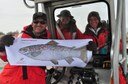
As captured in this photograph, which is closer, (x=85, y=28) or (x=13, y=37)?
(x=13, y=37)

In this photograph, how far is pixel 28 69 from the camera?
181 inches

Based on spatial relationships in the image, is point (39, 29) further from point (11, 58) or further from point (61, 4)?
point (61, 4)

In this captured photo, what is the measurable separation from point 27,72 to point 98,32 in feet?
4.12

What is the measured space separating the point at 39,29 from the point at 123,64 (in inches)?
52.0

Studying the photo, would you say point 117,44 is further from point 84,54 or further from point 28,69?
point 28,69

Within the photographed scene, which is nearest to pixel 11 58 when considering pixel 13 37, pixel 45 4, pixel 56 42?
pixel 13 37

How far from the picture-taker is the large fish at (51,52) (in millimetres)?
4754

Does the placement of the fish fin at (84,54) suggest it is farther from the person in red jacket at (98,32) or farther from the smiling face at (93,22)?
the smiling face at (93,22)

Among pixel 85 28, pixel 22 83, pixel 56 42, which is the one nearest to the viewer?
pixel 22 83

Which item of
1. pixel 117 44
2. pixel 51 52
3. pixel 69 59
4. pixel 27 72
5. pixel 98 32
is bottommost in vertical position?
pixel 27 72

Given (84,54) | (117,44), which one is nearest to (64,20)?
(84,54)

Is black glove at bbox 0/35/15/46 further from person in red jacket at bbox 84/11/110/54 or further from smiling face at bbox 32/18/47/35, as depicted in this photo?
person in red jacket at bbox 84/11/110/54

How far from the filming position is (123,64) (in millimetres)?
4930

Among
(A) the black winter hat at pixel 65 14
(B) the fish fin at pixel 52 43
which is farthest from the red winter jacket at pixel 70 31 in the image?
(B) the fish fin at pixel 52 43
